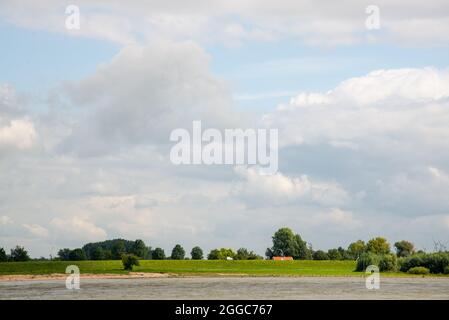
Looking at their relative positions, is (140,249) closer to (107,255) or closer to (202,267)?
(107,255)

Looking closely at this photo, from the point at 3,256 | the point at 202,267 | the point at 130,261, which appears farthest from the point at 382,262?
the point at 3,256

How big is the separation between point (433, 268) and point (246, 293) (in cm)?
7234

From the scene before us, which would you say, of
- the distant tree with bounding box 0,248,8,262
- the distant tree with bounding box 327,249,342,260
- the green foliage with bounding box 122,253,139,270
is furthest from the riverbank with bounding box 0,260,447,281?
the distant tree with bounding box 327,249,342,260

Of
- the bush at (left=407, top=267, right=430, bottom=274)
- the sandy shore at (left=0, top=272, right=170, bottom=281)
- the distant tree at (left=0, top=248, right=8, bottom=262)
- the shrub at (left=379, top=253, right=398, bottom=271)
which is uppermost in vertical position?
the distant tree at (left=0, top=248, right=8, bottom=262)

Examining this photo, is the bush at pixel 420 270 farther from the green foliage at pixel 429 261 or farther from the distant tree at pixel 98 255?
the distant tree at pixel 98 255

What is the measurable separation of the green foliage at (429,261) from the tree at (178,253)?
206 ft

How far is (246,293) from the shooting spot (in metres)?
69.5

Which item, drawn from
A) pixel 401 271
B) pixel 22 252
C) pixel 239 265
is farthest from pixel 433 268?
pixel 22 252

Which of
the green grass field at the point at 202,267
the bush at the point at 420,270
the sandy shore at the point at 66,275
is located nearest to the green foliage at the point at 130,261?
the green grass field at the point at 202,267

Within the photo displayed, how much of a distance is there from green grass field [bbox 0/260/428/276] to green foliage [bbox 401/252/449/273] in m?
5.18

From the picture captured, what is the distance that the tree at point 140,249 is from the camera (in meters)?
179

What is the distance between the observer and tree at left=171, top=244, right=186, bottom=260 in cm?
18225

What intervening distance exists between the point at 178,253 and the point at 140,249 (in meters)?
9.22

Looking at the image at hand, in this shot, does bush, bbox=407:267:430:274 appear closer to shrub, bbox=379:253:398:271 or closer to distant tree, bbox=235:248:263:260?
shrub, bbox=379:253:398:271
